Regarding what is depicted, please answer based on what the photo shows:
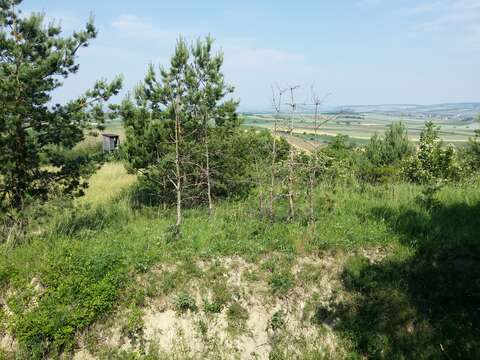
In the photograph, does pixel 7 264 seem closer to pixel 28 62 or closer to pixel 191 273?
pixel 191 273

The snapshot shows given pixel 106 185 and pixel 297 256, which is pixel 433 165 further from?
pixel 106 185

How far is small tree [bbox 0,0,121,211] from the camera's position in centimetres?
739

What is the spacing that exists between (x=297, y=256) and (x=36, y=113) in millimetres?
6613

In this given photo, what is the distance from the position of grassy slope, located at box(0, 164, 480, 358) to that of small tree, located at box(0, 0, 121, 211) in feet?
3.46

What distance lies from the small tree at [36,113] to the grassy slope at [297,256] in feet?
3.46

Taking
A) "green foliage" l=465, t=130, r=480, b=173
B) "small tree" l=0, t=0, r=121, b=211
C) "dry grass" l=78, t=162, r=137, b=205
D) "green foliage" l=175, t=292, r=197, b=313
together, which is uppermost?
"small tree" l=0, t=0, r=121, b=211

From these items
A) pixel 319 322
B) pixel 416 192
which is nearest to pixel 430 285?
pixel 319 322

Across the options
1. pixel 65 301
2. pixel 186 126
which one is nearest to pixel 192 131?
pixel 186 126

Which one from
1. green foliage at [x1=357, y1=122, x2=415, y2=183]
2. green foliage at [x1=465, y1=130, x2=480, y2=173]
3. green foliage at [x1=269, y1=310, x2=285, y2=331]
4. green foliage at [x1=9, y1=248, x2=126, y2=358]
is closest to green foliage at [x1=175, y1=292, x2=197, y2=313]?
green foliage at [x1=9, y1=248, x2=126, y2=358]

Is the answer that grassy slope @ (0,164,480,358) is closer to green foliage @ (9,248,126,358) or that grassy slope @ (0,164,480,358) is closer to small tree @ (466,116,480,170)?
green foliage @ (9,248,126,358)

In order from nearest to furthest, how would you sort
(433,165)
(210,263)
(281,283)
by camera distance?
(281,283)
(210,263)
(433,165)

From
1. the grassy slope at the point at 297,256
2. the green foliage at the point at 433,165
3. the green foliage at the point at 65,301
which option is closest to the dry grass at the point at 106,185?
the grassy slope at the point at 297,256

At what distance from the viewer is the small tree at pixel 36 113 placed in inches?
291

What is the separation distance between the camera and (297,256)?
6914 millimetres
